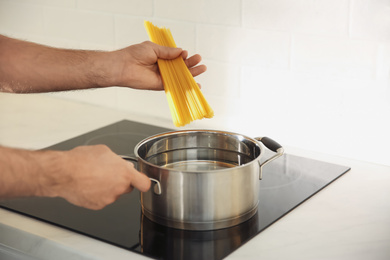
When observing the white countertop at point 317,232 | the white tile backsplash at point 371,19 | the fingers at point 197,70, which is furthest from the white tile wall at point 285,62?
the fingers at point 197,70

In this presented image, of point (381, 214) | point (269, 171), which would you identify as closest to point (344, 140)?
point (269, 171)

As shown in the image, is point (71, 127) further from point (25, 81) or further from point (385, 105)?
point (385, 105)

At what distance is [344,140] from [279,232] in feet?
1.60

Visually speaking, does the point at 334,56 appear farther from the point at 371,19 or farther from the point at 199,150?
the point at 199,150

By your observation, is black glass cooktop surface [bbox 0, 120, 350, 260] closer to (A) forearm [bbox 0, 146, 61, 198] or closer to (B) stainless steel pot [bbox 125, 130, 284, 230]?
(B) stainless steel pot [bbox 125, 130, 284, 230]

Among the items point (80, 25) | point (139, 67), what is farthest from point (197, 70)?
point (80, 25)

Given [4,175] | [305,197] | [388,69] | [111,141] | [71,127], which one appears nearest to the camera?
[4,175]

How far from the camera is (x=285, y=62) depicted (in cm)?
148

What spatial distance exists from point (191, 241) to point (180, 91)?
344 mm

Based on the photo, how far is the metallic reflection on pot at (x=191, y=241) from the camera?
0.96 m

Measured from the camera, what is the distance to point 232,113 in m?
1.62

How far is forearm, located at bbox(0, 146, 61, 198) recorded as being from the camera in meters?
0.90

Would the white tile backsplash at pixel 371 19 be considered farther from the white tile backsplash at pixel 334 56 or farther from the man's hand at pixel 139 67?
the man's hand at pixel 139 67

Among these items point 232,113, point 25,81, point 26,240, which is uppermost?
point 25,81
